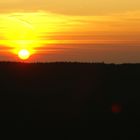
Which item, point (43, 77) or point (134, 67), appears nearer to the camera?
point (43, 77)

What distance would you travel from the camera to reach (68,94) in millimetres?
28438

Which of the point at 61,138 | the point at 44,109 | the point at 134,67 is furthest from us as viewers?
the point at 134,67

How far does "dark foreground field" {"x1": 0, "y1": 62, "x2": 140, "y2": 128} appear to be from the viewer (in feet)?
78.6

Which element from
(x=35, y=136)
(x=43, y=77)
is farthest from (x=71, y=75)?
(x=35, y=136)

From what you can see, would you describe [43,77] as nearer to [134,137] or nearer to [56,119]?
[56,119]

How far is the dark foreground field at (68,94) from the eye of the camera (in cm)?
2395

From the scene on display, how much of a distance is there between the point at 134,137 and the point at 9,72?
50.9ft

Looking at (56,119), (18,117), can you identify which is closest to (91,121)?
(56,119)

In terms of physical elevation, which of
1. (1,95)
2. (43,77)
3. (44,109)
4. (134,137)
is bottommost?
(134,137)

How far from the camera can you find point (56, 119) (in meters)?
23.7

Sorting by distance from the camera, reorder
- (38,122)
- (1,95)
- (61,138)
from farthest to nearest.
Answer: (1,95), (38,122), (61,138)

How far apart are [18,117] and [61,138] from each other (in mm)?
3438

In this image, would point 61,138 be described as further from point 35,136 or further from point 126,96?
point 126,96

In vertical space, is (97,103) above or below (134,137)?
above
